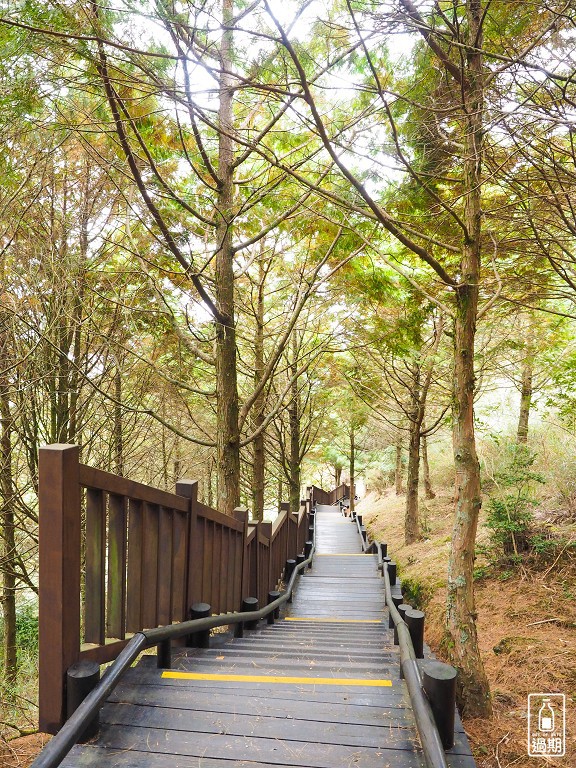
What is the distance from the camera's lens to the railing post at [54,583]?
188cm

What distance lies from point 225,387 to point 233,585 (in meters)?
2.32

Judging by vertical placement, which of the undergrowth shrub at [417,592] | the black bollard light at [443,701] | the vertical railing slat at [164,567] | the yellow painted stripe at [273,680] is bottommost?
the undergrowth shrub at [417,592]

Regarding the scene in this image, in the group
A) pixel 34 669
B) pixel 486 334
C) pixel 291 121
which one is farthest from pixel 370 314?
pixel 34 669

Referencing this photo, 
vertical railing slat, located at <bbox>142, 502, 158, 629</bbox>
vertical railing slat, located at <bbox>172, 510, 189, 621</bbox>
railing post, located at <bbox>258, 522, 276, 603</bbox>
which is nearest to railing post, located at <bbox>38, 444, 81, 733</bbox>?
vertical railing slat, located at <bbox>142, 502, 158, 629</bbox>

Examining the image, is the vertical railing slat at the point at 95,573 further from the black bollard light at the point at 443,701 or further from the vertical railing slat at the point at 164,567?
the black bollard light at the point at 443,701

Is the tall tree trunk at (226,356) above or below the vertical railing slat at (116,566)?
above

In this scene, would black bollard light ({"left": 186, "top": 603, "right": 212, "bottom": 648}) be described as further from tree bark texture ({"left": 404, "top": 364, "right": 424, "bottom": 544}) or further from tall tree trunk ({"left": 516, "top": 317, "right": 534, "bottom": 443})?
tall tree trunk ({"left": 516, "top": 317, "right": 534, "bottom": 443})

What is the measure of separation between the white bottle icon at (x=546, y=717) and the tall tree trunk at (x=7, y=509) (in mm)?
5754

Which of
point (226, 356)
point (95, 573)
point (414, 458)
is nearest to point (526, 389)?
point (414, 458)

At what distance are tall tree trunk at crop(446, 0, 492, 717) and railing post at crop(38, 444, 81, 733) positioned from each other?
336 centimetres

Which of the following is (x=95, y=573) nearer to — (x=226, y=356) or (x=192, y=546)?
(x=192, y=546)

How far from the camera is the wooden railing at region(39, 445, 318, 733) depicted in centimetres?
189

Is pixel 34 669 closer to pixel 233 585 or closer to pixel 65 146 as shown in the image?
pixel 233 585

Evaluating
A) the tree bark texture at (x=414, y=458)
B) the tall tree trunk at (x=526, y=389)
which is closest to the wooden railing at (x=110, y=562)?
the tree bark texture at (x=414, y=458)
